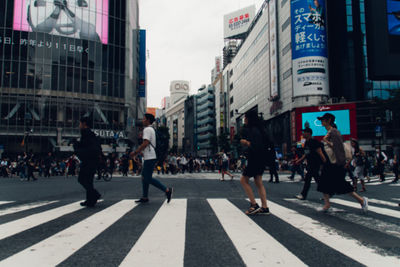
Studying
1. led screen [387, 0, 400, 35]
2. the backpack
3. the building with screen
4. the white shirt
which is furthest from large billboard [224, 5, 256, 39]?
the white shirt

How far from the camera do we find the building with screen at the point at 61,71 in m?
38.0

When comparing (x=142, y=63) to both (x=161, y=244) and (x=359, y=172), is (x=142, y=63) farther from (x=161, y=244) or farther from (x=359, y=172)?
(x=161, y=244)

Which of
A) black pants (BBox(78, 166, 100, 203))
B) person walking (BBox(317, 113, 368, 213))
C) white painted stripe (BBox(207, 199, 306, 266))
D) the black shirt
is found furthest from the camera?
the black shirt

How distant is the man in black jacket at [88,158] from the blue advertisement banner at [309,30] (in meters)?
39.9

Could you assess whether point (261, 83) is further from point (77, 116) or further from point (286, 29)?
point (77, 116)

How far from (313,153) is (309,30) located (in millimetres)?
38932

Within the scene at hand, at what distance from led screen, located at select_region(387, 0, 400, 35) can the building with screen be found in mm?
36847

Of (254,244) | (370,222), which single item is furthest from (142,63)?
(254,244)

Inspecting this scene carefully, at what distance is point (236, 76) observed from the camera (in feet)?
254

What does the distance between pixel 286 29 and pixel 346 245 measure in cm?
4673

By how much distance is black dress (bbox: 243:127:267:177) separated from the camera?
519 centimetres

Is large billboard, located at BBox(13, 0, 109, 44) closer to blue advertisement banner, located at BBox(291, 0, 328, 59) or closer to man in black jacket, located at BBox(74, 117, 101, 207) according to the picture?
blue advertisement banner, located at BBox(291, 0, 328, 59)

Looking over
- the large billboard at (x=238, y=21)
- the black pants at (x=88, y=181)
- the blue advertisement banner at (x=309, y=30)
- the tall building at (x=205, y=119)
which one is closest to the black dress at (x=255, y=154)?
the black pants at (x=88, y=181)

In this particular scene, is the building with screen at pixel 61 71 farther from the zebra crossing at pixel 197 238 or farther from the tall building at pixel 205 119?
the tall building at pixel 205 119
